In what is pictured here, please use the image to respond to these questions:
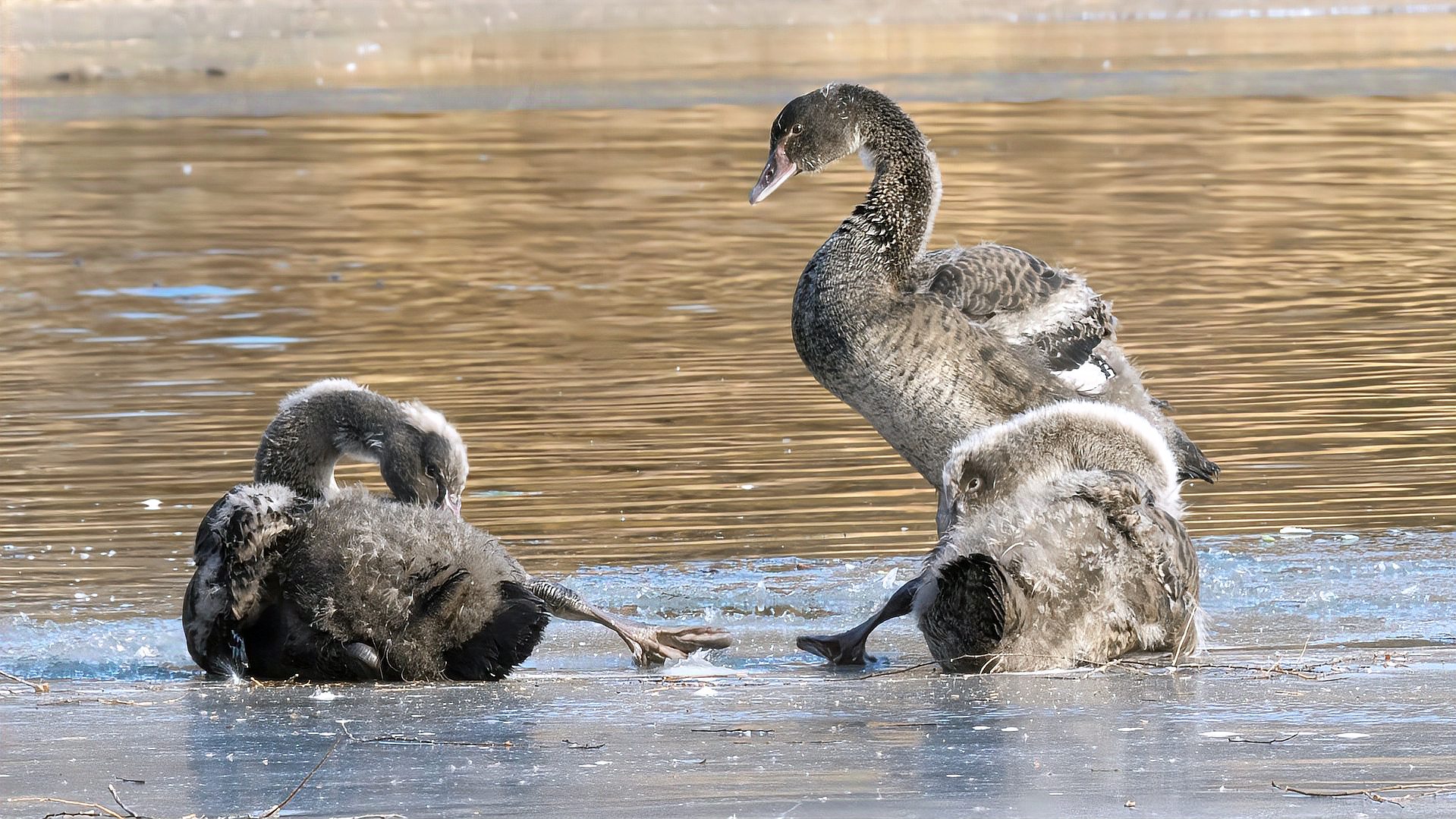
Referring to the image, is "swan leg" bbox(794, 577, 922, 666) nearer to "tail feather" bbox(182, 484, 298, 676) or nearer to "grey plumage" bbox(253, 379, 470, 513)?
"grey plumage" bbox(253, 379, 470, 513)

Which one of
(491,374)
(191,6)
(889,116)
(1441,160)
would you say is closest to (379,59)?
(191,6)

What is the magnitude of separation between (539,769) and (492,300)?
32.4 feet

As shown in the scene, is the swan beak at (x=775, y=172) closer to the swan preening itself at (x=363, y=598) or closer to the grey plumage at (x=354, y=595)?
the swan preening itself at (x=363, y=598)

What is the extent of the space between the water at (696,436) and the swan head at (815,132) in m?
1.21

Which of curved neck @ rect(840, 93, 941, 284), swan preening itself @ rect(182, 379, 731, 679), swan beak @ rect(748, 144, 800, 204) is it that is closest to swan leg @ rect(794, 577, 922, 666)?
swan preening itself @ rect(182, 379, 731, 679)

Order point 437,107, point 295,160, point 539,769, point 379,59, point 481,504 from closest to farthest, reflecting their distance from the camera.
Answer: point 539,769, point 481,504, point 295,160, point 437,107, point 379,59

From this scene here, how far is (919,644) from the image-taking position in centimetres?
631

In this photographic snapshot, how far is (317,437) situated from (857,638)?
189 centimetres

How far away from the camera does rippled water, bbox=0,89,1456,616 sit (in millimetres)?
8016

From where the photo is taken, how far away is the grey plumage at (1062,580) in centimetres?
552

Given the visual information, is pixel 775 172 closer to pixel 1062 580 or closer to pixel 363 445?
pixel 363 445

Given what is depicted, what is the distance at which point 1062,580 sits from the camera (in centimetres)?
555

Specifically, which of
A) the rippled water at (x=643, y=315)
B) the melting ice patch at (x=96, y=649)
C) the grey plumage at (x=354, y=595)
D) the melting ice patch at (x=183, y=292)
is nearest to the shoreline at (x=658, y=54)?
the rippled water at (x=643, y=315)

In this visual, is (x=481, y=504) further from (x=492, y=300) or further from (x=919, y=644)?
(x=492, y=300)
